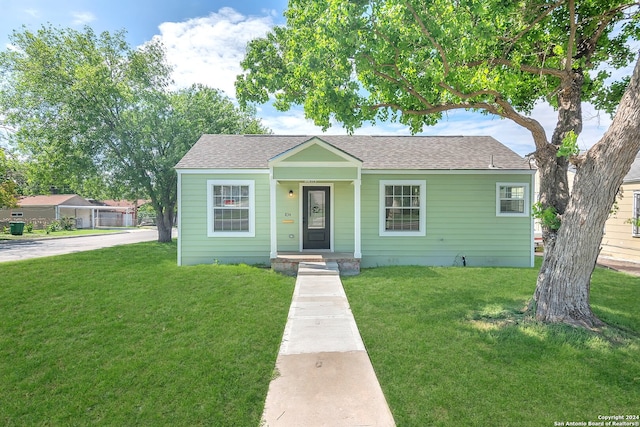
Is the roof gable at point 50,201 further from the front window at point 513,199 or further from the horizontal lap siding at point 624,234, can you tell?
the horizontal lap siding at point 624,234

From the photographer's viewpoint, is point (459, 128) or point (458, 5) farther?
point (459, 128)

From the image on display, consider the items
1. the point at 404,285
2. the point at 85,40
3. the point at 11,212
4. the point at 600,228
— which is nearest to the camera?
the point at 600,228

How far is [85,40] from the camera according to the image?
1418cm

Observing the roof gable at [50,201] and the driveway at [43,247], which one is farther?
the roof gable at [50,201]

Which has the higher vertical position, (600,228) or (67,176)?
(67,176)

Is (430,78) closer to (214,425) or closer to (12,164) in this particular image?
(214,425)

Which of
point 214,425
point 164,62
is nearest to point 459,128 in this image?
point 214,425

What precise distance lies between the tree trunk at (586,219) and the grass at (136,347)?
4086 mm

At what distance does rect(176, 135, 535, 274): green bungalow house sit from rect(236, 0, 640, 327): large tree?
2.91 m

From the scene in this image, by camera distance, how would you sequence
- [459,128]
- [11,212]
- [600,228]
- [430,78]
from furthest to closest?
1. [11,212]
2. [459,128]
3. [430,78]
4. [600,228]

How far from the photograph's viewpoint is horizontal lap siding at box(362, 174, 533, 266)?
30.6ft

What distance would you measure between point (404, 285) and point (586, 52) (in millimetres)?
5398

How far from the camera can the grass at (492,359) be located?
2707 mm

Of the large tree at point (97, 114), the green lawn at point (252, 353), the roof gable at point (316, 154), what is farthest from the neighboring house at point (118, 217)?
the green lawn at point (252, 353)
